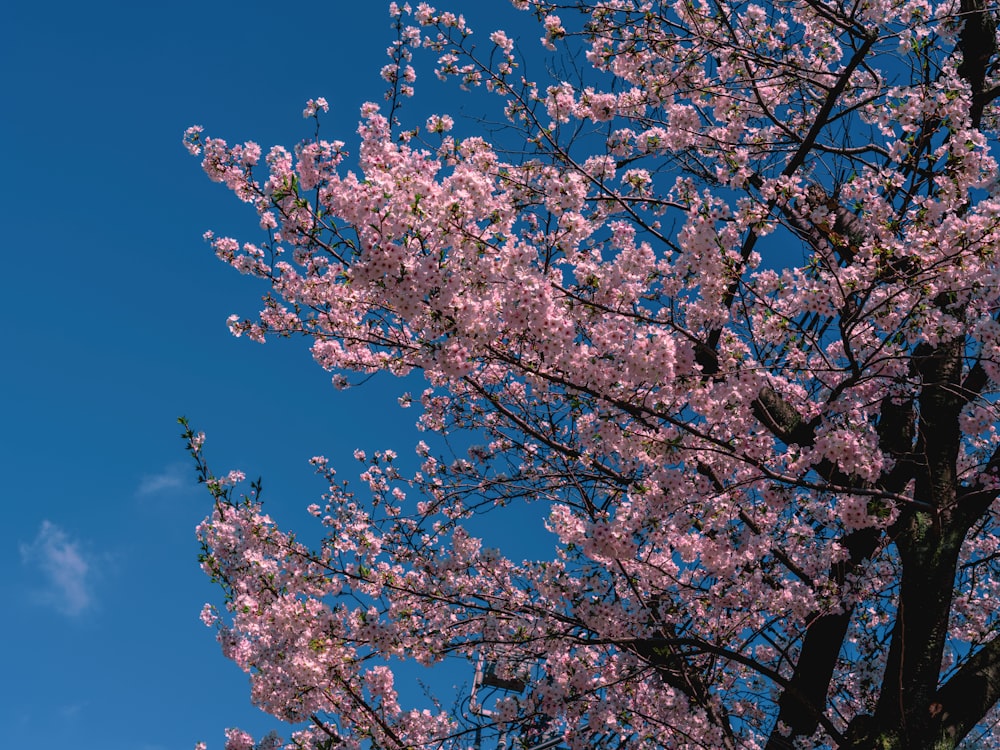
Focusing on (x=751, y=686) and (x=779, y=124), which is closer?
(x=779, y=124)

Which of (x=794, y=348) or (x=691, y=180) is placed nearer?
(x=794, y=348)

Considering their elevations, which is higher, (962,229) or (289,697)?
(962,229)

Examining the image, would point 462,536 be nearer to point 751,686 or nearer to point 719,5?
point 751,686

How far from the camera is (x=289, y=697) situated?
6.88 m

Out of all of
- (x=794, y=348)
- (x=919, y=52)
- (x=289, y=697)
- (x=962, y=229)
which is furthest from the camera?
(x=289, y=697)

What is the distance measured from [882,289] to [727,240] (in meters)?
0.97

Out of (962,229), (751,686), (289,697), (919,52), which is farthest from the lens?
(751,686)

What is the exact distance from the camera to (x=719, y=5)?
6.38 meters

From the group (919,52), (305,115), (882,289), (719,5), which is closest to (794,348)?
(882,289)

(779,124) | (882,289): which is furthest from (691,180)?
(882,289)

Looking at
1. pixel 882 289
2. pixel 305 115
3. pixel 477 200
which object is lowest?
pixel 882 289

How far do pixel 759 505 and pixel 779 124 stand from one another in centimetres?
317

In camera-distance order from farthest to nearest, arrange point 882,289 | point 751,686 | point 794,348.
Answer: point 751,686
point 794,348
point 882,289

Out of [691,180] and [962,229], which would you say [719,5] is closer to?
[691,180]
